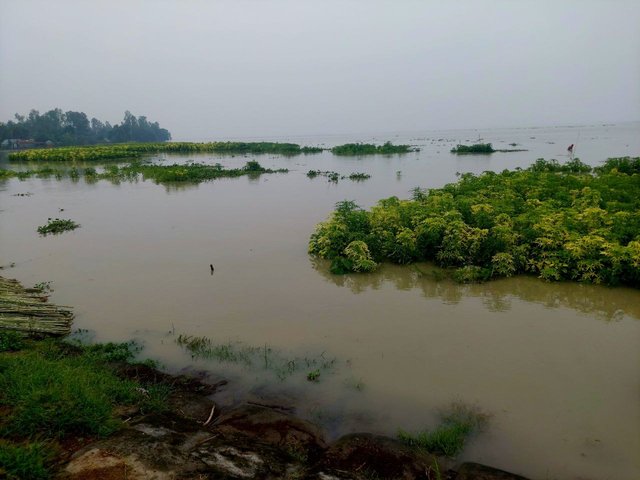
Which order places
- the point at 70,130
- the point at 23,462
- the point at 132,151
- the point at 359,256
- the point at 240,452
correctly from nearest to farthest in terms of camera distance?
the point at 23,462, the point at 240,452, the point at 359,256, the point at 132,151, the point at 70,130

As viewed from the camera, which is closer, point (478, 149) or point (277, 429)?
point (277, 429)

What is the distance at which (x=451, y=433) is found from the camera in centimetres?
452

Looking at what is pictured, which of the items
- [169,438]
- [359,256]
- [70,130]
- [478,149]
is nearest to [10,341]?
[169,438]

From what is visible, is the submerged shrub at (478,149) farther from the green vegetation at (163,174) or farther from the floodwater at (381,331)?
the floodwater at (381,331)

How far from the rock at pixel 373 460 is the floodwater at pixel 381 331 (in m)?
0.38

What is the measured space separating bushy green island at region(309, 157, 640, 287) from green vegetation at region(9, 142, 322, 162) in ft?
146

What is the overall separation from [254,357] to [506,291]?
5503 mm

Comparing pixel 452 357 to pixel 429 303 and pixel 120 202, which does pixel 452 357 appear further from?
pixel 120 202

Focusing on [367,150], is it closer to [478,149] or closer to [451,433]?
[478,149]

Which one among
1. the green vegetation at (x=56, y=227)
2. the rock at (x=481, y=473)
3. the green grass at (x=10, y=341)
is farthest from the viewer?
the green vegetation at (x=56, y=227)

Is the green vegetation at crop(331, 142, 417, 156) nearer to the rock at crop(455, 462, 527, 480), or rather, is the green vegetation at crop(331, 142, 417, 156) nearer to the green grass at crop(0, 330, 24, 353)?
the green grass at crop(0, 330, 24, 353)

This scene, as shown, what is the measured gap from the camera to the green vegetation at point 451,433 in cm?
439

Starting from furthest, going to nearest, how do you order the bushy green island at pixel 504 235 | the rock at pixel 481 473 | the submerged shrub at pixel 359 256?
the submerged shrub at pixel 359 256 → the bushy green island at pixel 504 235 → the rock at pixel 481 473

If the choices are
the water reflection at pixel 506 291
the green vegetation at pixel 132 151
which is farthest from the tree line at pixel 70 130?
the water reflection at pixel 506 291
